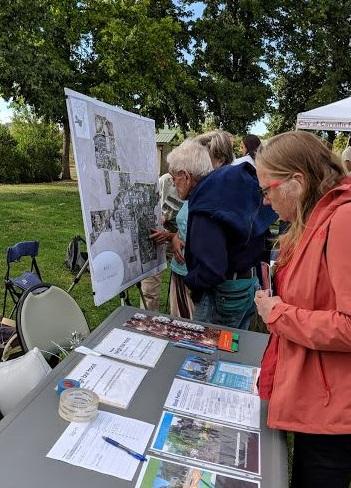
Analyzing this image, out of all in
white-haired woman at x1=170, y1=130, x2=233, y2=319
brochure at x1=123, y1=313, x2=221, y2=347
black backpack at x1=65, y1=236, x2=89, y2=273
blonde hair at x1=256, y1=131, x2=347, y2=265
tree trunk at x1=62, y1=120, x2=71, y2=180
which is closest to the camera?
blonde hair at x1=256, y1=131, x2=347, y2=265

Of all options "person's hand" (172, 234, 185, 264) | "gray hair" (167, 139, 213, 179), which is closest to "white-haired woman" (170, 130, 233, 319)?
Answer: "person's hand" (172, 234, 185, 264)

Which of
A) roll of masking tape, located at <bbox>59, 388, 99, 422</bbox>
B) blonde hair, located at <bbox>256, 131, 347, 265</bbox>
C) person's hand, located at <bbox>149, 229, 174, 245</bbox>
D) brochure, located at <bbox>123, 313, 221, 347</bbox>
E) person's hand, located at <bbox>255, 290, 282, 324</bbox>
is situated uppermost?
blonde hair, located at <bbox>256, 131, 347, 265</bbox>

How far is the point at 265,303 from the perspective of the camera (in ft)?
4.00

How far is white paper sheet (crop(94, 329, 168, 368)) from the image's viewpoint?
1614 mm

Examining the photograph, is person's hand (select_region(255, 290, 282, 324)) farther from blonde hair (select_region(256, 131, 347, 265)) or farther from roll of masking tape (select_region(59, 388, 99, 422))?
roll of masking tape (select_region(59, 388, 99, 422))

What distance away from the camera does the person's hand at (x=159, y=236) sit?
101 inches

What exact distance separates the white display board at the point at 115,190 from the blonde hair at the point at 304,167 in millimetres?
867

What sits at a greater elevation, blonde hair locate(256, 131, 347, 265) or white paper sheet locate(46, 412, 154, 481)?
blonde hair locate(256, 131, 347, 265)

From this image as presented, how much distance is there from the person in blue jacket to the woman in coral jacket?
22.4 inches

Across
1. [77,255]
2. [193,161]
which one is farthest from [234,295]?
[77,255]

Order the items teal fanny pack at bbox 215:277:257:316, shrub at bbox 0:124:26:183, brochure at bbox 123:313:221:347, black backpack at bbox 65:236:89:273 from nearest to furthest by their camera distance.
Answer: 1. brochure at bbox 123:313:221:347
2. teal fanny pack at bbox 215:277:257:316
3. black backpack at bbox 65:236:89:273
4. shrub at bbox 0:124:26:183

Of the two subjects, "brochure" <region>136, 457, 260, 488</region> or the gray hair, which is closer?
"brochure" <region>136, 457, 260, 488</region>

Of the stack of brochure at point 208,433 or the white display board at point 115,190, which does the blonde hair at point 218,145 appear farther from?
the stack of brochure at point 208,433

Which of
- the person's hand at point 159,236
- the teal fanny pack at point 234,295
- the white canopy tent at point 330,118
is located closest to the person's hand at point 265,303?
the teal fanny pack at point 234,295
